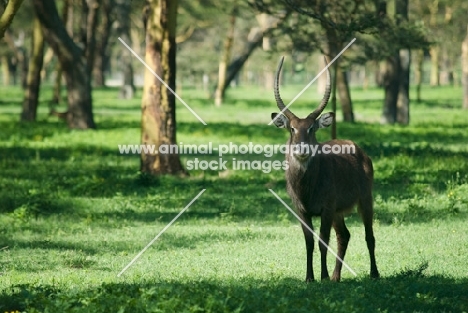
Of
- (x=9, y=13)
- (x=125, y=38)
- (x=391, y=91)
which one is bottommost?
(x=391, y=91)

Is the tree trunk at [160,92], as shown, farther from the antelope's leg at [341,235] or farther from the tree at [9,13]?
the antelope's leg at [341,235]

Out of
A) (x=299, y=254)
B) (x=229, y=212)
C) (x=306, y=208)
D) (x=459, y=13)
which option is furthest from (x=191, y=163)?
(x=459, y=13)

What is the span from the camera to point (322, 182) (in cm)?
1134

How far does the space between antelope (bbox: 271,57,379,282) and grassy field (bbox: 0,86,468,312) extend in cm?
52

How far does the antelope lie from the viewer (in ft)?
36.3

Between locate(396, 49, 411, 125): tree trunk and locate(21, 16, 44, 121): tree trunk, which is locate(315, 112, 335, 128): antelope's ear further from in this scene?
locate(21, 16, 44, 121): tree trunk

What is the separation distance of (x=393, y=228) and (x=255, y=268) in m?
3.51

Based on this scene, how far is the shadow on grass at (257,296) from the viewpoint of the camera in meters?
8.86

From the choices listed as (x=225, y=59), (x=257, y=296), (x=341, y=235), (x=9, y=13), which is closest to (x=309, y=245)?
(x=341, y=235)

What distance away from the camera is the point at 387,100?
34781mm

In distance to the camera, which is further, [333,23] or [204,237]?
[333,23]

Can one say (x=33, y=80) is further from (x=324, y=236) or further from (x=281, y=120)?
(x=324, y=236)

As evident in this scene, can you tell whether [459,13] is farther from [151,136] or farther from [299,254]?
[299,254]

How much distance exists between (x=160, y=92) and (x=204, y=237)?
6356 millimetres
